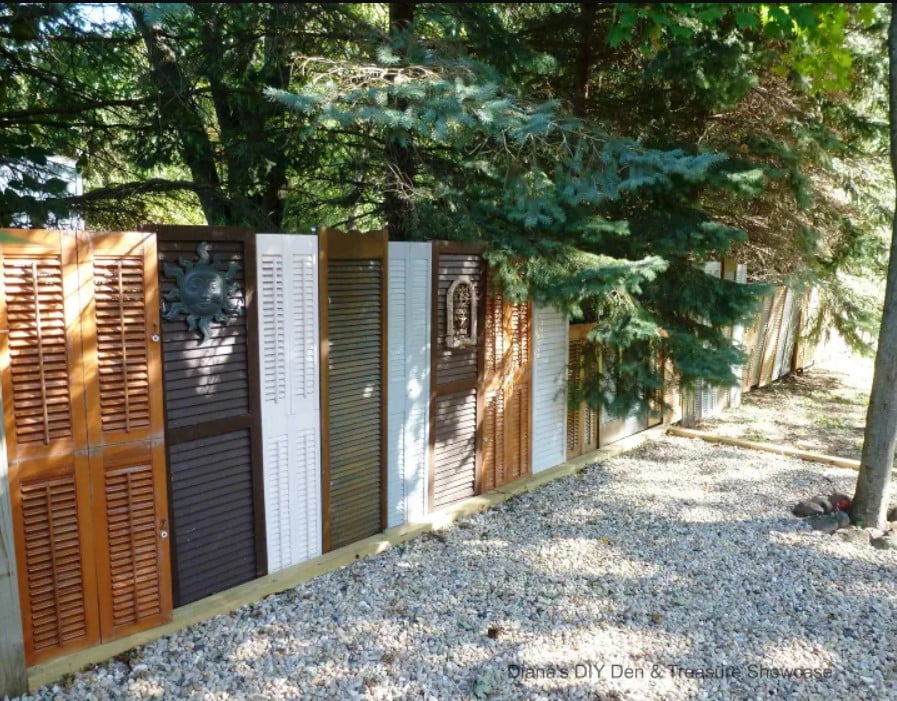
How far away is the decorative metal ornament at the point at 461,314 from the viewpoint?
5.13m

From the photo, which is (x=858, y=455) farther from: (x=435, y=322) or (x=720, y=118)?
(x=435, y=322)

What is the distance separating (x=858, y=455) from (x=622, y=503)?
10.9 feet

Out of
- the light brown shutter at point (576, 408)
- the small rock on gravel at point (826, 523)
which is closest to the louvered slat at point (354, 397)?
the light brown shutter at point (576, 408)

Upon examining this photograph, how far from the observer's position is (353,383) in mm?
4504

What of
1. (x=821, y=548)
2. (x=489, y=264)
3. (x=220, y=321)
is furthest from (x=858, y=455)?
(x=220, y=321)

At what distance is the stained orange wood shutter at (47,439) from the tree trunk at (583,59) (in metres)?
5.30

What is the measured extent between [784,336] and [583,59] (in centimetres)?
681

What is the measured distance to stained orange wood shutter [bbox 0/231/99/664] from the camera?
2943 mm

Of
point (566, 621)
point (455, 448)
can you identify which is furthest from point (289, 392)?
point (566, 621)

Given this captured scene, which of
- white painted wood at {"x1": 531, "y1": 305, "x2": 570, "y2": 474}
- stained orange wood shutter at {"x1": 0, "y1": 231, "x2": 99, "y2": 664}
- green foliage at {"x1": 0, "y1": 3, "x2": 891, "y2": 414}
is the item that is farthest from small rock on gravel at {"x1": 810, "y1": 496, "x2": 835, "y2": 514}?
stained orange wood shutter at {"x1": 0, "y1": 231, "x2": 99, "y2": 664}

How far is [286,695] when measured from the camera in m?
3.10

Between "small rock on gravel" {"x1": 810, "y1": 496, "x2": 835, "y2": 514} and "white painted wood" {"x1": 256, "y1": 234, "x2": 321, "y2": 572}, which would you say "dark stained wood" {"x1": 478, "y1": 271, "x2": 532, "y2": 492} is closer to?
"white painted wood" {"x1": 256, "y1": 234, "x2": 321, "y2": 572}

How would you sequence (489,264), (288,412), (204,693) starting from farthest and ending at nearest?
(489,264), (288,412), (204,693)

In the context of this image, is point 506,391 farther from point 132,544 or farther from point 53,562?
point 53,562
